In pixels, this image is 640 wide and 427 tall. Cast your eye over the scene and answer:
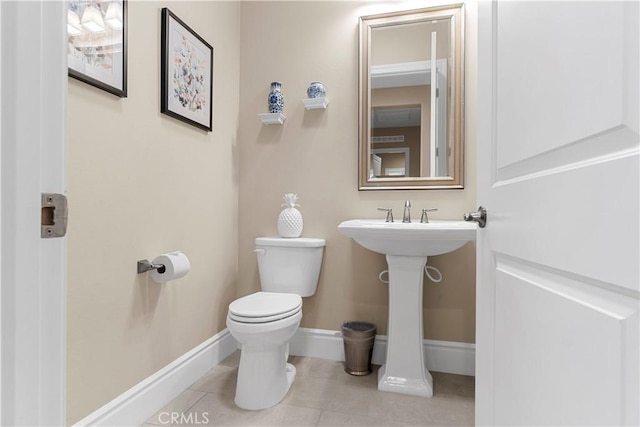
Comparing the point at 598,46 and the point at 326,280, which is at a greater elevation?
the point at 598,46

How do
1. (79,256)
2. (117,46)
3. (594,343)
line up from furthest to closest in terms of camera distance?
(117,46) < (79,256) < (594,343)

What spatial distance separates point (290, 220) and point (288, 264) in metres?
0.26

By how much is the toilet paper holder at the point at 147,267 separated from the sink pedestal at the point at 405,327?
107 centimetres

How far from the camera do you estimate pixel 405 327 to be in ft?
5.73

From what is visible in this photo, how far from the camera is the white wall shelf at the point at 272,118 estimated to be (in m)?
2.12

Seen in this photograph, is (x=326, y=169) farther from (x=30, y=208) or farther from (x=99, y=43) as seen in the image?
(x=30, y=208)

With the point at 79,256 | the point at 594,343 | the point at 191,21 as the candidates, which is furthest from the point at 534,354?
the point at 191,21

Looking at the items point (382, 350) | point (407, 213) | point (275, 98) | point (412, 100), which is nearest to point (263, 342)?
point (382, 350)

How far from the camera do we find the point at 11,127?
1.33ft

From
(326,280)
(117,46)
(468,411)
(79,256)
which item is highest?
(117,46)

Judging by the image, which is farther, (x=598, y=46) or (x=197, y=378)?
(x=197, y=378)

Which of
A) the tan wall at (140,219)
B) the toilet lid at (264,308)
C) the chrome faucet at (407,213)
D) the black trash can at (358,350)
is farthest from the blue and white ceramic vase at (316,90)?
the black trash can at (358,350)

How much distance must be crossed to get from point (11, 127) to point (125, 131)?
1085 millimetres

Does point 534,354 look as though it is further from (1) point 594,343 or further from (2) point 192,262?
(2) point 192,262
